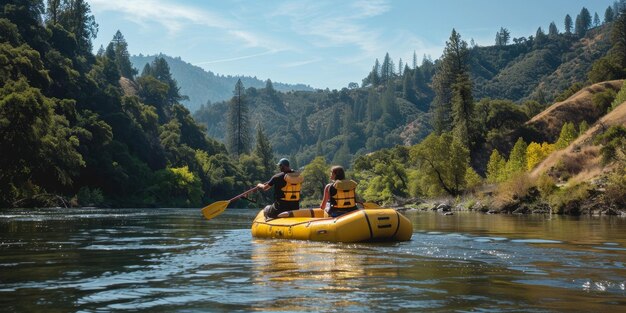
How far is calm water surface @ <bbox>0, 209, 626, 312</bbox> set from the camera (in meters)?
7.32

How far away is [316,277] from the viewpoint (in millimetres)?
9531

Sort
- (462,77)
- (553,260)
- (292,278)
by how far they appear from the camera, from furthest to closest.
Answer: (462,77) < (553,260) < (292,278)

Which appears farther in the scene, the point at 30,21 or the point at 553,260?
the point at 30,21

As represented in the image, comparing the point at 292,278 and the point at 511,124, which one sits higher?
the point at 511,124

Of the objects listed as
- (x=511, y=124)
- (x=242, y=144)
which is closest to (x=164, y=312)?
(x=511, y=124)

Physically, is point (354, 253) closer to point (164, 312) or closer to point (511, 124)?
point (164, 312)

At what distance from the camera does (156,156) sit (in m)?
98.5

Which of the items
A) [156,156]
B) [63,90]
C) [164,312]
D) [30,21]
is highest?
[30,21]

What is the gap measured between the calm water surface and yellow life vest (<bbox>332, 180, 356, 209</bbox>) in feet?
5.91

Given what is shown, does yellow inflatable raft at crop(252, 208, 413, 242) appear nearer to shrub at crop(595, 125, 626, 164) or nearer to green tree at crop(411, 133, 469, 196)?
shrub at crop(595, 125, 626, 164)

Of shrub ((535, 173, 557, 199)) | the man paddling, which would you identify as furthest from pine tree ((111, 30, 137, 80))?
the man paddling

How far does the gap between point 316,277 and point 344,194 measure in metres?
7.56

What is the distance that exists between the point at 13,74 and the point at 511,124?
253 feet

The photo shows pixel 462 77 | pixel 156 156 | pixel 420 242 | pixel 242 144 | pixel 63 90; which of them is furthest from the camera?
pixel 242 144
